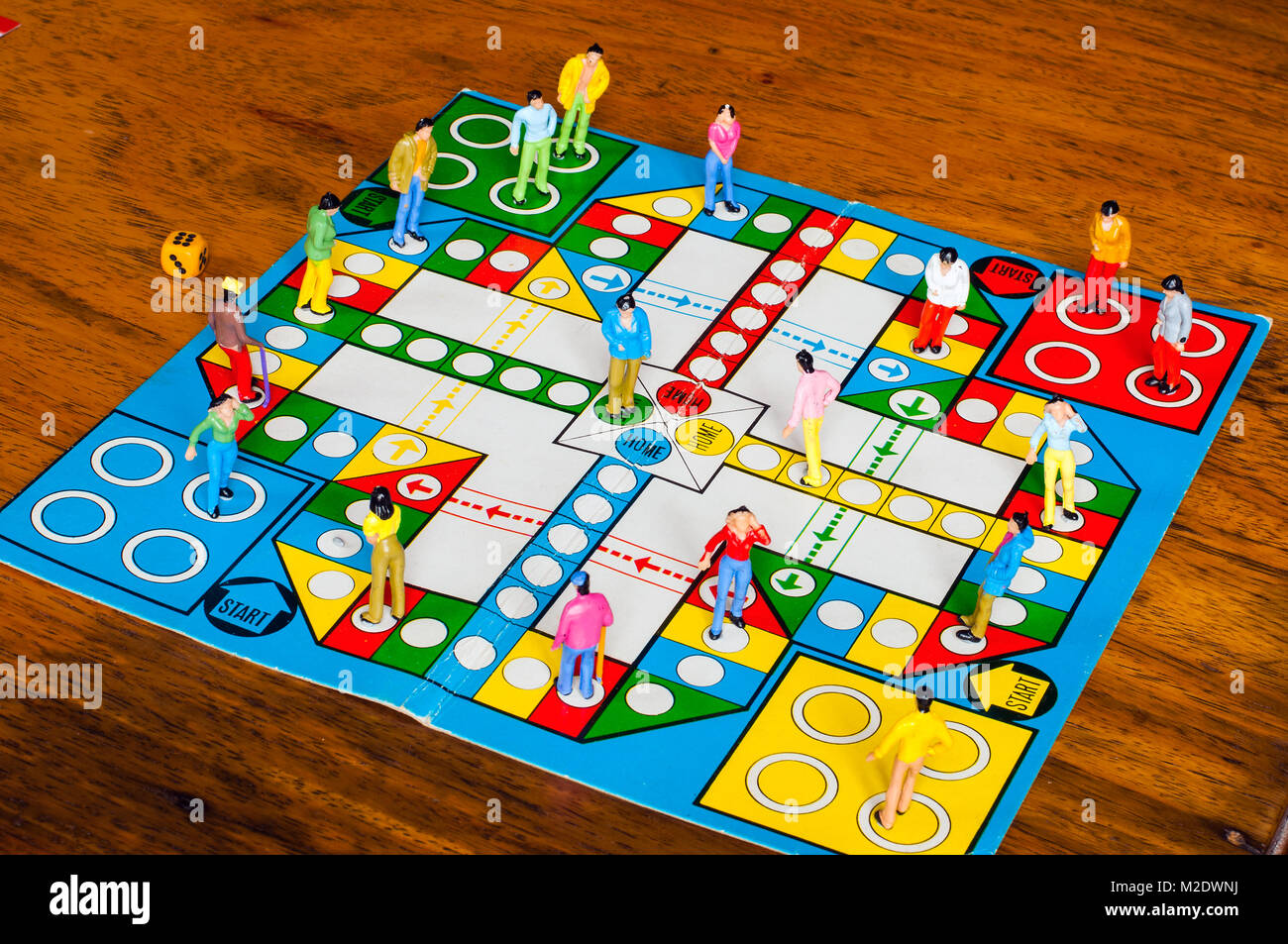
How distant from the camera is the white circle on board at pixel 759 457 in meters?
16.9

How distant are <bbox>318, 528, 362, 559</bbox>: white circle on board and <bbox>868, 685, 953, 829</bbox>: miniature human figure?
5.07m

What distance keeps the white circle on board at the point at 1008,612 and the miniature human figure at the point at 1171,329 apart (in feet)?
11.8

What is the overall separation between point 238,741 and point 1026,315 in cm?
943

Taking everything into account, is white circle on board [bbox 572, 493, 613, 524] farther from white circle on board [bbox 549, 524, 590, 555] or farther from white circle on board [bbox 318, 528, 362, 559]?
white circle on board [bbox 318, 528, 362, 559]

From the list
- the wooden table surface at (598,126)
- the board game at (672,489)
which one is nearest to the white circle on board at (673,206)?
the board game at (672,489)

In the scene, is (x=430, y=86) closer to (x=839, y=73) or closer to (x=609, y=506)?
(x=839, y=73)

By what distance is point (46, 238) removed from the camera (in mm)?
19172

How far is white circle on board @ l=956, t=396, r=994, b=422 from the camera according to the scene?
57.6 ft

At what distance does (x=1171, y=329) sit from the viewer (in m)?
17.4

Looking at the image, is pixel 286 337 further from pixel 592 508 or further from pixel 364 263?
pixel 592 508

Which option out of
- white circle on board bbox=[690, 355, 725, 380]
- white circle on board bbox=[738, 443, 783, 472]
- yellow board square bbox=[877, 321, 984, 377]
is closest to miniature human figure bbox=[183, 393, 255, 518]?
white circle on board bbox=[690, 355, 725, 380]

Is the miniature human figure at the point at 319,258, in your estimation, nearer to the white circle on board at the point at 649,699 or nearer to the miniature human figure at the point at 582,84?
the miniature human figure at the point at 582,84

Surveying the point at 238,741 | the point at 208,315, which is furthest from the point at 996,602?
the point at 208,315

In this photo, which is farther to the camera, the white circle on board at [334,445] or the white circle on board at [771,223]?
the white circle on board at [771,223]
